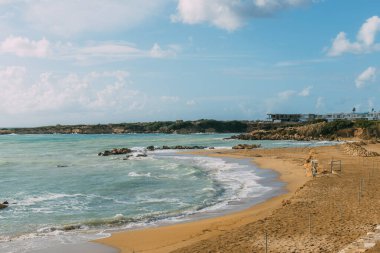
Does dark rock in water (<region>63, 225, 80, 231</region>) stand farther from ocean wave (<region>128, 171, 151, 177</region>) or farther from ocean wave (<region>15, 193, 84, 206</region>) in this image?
ocean wave (<region>128, 171, 151, 177</region>)

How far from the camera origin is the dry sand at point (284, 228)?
45.1 feet

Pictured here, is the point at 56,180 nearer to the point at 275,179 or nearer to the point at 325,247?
the point at 275,179

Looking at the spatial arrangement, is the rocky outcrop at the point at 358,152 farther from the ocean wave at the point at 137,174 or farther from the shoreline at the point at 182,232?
the shoreline at the point at 182,232

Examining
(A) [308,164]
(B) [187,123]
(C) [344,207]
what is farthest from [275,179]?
(B) [187,123]

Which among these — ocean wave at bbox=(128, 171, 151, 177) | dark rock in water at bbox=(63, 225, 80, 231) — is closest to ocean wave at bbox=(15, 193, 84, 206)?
dark rock in water at bbox=(63, 225, 80, 231)

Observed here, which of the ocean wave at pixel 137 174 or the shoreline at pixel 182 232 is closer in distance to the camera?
the shoreline at pixel 182 232

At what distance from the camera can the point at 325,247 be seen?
1289 cm

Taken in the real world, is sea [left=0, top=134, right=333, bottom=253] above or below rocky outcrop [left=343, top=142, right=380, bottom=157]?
below

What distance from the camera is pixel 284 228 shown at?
15.6 metres

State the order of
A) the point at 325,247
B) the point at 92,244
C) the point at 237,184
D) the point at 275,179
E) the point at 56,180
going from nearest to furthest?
the point at 325,247
the point at 92,244
the point at 237,184
the point at 275,179
the point at 56,180

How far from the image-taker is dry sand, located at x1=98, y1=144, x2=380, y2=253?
13.7 metres

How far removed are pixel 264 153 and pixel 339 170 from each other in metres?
21.3

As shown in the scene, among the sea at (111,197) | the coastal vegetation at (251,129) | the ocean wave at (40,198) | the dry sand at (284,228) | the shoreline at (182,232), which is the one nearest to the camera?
the dry sand at (284,228)

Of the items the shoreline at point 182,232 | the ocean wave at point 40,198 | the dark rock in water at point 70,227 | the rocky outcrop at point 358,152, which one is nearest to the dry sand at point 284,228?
the shoreline at point 182,232
